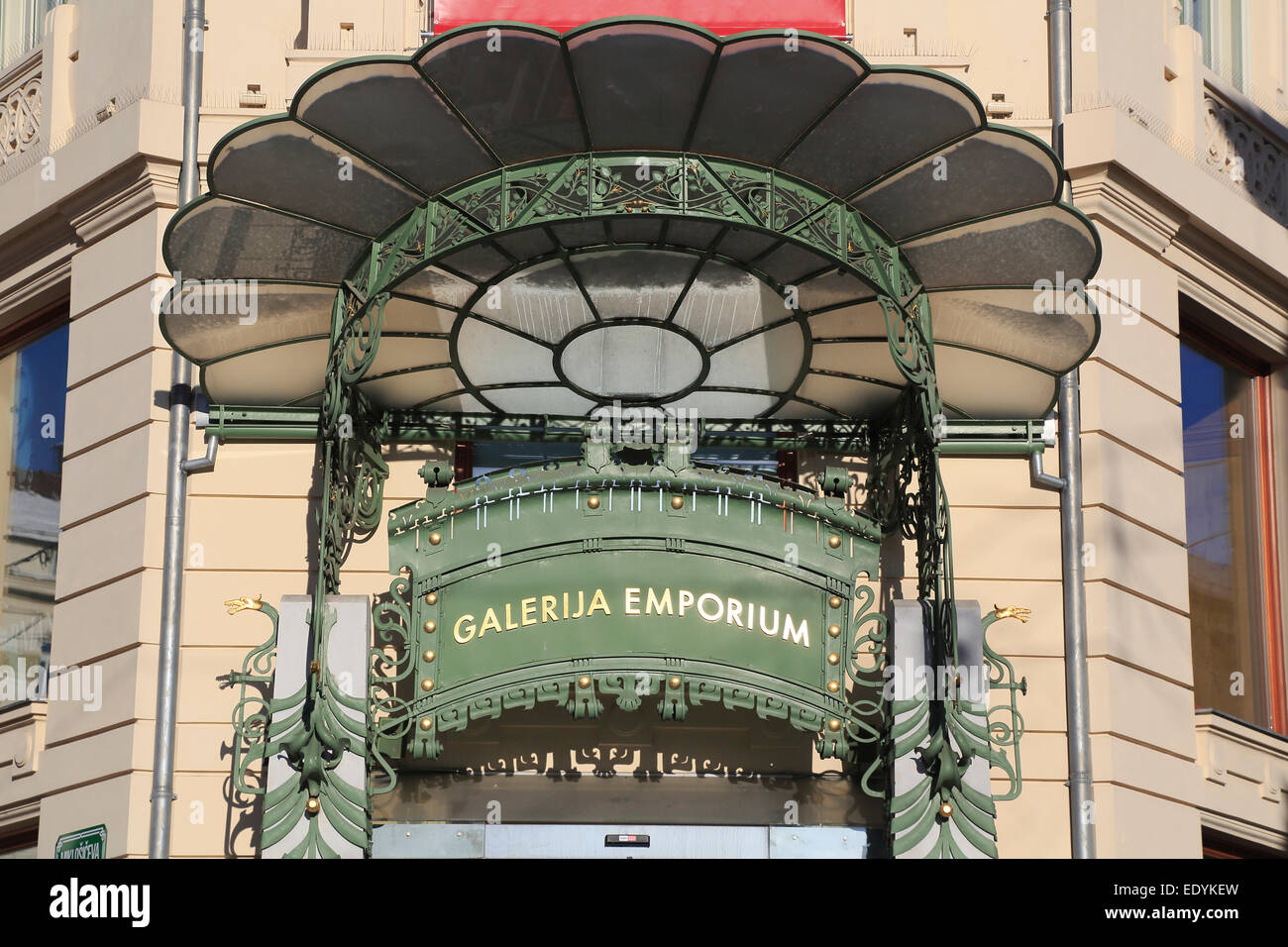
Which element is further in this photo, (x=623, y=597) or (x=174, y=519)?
(x=174, y=519)

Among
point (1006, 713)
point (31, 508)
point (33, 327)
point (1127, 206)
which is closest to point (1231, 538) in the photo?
point (1127, 206)

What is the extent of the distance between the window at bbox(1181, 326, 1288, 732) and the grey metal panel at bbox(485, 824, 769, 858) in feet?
14.0

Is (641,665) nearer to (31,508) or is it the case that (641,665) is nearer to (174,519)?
(174,519)

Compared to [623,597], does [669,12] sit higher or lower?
higher

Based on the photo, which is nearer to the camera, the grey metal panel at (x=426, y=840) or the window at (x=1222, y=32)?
the grey metal panel at (x=426, y=840)

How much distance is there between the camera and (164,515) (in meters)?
14.7

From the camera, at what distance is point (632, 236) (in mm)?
13508

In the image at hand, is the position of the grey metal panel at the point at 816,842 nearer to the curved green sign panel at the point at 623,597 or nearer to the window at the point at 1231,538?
the curved green sign panel at the point at 623,597

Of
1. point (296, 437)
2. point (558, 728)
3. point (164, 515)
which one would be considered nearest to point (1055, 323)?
point (558, 728)

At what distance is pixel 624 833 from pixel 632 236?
382 cm

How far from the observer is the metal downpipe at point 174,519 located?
13.9m

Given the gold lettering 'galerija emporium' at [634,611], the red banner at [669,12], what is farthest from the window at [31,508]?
the red banner at [669,12]

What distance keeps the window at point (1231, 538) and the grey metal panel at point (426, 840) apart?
5775mm

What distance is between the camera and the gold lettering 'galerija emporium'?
13.5 metres
